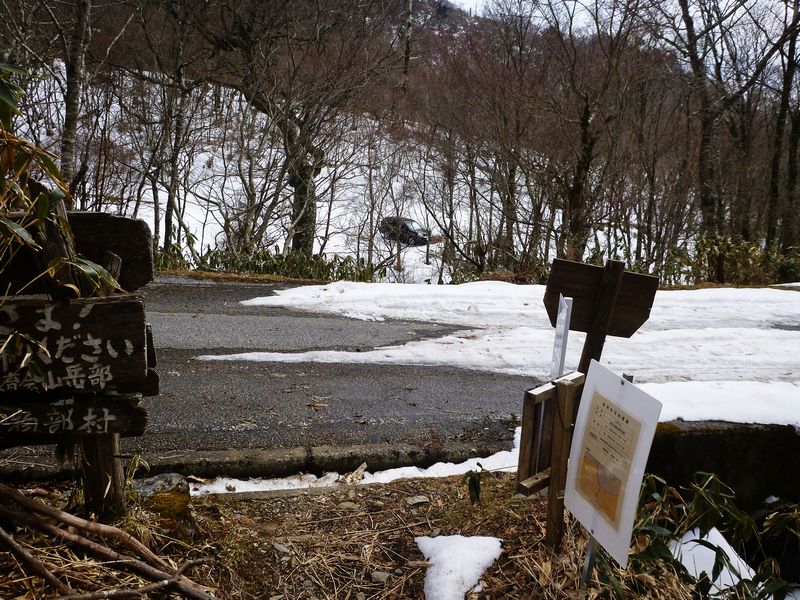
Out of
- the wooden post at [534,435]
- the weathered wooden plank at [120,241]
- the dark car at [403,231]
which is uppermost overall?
the dark car at [403,231]

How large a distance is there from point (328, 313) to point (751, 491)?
15.4ft

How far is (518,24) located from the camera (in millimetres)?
12797

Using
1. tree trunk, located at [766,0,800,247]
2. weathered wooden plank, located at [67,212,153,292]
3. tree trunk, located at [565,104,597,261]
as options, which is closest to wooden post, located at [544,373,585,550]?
weathered wooden plank, located at [67,212,153,292]

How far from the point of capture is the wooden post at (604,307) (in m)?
2.88

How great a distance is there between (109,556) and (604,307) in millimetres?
2344

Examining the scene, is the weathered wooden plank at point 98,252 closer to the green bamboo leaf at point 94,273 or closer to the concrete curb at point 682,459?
the green bamboo leaf at point 94,273

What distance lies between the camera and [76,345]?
2.04 metres

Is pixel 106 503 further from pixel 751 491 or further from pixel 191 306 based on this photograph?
pixel 191 306

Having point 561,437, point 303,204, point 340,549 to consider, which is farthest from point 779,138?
point 340,549

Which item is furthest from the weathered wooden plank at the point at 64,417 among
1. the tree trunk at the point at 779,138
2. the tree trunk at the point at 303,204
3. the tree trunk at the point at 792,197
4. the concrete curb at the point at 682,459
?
the tree trunk at the point at 792,197

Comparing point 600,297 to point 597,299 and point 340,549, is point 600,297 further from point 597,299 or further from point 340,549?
point 340,549

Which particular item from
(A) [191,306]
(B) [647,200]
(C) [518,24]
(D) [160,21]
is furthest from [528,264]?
(D) [160,21]

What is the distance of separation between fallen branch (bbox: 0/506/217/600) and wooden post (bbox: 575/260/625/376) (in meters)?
2.00

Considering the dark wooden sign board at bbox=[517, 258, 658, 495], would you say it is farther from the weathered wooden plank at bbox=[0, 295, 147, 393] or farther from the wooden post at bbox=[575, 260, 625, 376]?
the weathered wooden plank at bbox=[0, 295, 147, 393]
